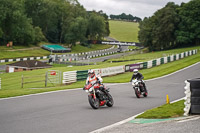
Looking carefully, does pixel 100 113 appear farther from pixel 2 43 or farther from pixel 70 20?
pixel 70 20

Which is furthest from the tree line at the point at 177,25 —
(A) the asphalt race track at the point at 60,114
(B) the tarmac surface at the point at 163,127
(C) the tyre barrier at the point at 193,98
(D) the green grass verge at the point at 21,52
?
(B) the tarmac surface at the point at 163,127


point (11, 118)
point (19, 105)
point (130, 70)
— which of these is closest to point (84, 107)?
point (19, 105)

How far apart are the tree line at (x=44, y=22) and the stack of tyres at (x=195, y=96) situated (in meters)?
78.1

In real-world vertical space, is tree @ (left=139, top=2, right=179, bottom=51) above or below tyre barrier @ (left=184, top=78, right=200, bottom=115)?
above

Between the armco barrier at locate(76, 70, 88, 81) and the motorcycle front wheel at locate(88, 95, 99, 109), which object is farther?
the armco barrier at locate(76, 70, 88, 81)

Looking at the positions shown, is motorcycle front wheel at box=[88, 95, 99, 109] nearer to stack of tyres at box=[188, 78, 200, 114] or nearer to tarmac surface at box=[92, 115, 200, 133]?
tarmac surface at box=[92, 115, 200, 133]

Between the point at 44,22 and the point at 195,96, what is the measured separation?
10181 centimetres

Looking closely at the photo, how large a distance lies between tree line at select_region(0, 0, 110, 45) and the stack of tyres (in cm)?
7811

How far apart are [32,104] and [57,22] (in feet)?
331

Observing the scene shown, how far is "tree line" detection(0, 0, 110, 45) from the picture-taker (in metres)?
89.4

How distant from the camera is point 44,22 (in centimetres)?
11006

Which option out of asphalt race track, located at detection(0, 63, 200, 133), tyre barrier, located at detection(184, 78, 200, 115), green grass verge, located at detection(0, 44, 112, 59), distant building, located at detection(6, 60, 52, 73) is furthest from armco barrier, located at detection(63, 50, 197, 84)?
green grass verge, located at detection(0, 44, 112, 59)

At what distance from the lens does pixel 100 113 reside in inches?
529

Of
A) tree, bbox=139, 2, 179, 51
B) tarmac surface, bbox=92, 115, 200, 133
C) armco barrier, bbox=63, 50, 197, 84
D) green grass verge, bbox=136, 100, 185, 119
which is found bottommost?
armco barrier, bbox=63, 50, 197, 84
